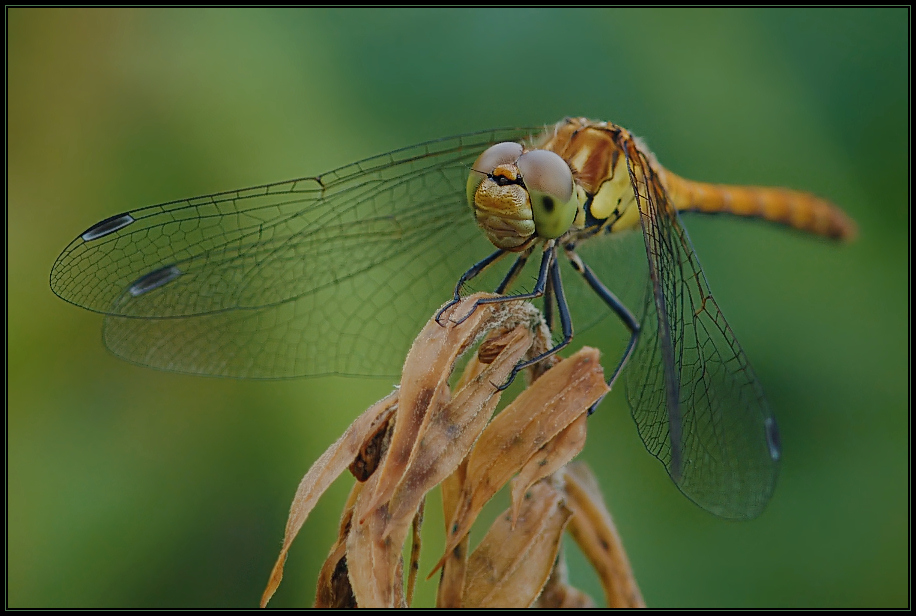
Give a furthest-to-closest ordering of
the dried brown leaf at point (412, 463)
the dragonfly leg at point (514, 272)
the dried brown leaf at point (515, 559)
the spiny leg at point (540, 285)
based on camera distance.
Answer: the dragonfly leg at point (514, 272) → the spiny leg at point (540, 285) → the dried brown leaf at point (515, 559) → the dried brown leaf at point (412, 463)

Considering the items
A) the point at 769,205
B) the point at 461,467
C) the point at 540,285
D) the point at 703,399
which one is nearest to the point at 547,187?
the point at 540,285

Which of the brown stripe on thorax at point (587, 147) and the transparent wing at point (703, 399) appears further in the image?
the brown stripe on thorax at point (587, 147)

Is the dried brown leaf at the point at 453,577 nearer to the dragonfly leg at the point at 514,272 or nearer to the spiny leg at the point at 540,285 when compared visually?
the spiny leg at the point at 540,285

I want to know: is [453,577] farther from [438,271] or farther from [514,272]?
[438,271]

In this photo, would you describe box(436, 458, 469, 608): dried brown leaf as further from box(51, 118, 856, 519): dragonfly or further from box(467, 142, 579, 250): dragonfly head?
box(467, 142, 579, 250): dragonfly head

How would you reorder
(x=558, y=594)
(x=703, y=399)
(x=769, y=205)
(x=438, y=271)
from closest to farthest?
(x=558, y=594)
(x=703, y=399)
(x=438, y=271)
(x=769, y=205)

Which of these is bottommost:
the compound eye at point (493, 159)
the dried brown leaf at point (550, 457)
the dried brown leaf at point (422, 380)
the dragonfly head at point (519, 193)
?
the dried brown leaf at point (550, 457)

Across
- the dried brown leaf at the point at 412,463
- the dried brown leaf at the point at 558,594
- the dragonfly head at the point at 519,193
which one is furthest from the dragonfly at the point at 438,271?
the dried brown leaf at the point at 412,463

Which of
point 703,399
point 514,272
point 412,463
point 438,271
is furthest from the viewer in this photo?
point 438,271
